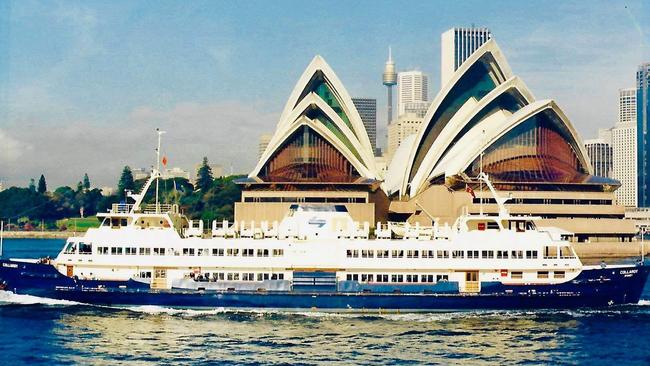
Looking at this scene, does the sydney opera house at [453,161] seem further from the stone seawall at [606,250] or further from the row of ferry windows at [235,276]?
the row of ferry windows at [235,276]

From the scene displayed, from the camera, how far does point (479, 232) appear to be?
37.4 metres

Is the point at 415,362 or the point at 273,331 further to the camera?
the point at 273,331

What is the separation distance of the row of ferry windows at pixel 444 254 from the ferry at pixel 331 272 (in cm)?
4

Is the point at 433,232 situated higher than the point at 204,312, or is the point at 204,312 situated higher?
the point at 433,232

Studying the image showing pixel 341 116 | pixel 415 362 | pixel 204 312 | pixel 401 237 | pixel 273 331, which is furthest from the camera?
pixel 341 116

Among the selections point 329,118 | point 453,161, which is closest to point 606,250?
point 453,161

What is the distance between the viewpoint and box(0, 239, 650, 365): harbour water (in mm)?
27719

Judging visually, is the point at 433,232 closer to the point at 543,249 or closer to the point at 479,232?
the point at 479,232

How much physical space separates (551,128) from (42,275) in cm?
5643

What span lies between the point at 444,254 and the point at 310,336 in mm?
8577

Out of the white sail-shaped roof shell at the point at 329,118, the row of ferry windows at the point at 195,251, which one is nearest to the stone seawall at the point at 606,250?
the white sail-shaped roof shell at the point at 329,118

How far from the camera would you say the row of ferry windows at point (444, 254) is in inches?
1451

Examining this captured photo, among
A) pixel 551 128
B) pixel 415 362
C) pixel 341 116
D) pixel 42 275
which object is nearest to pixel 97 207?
pixel 341 116

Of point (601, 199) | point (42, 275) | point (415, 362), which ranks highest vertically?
point (601, 199)
